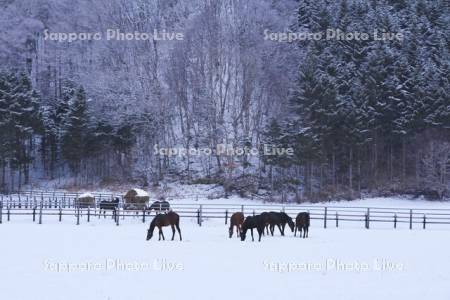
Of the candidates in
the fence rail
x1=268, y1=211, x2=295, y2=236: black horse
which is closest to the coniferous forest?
the fence rail

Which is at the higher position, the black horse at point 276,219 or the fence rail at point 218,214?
the black horse at point 276,219

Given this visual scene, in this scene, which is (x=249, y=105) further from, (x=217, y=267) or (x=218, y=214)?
(x=217, y=267)

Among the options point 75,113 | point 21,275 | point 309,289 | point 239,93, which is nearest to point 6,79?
point 75,113

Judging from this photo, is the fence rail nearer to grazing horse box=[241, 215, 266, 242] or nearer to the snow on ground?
the snow on ground

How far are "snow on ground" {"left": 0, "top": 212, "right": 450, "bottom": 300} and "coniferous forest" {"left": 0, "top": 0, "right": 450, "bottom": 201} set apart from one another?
96.5 feet

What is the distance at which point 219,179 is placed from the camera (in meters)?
54.2

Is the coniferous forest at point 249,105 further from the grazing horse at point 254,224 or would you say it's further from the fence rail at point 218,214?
the grazing horse at point 254,224

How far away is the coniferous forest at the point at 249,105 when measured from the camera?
52.1 meters

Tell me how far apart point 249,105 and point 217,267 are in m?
44.1

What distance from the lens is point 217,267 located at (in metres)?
14.6

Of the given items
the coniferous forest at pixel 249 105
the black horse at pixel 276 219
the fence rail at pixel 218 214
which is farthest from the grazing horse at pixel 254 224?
the coniferous forest at pixel 249 105

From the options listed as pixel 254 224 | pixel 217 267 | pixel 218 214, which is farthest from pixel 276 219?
pixel 218 214

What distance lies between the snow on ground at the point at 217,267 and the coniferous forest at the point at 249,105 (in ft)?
96.5

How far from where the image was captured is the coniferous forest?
52.1 meters
